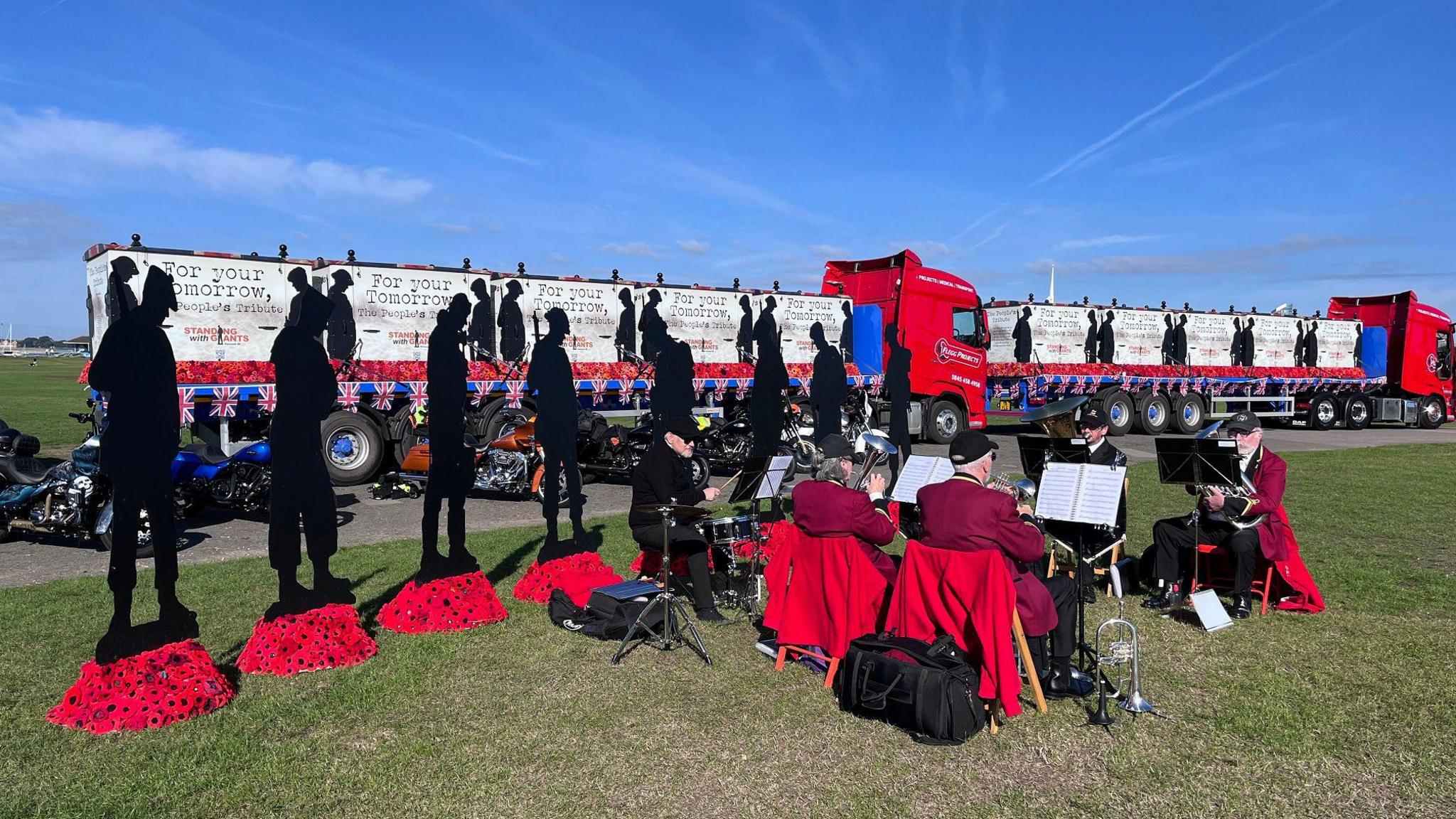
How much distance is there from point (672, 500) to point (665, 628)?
3.67ft

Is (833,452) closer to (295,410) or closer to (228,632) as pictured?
(295,410)

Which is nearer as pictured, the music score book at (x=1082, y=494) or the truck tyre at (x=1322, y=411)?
the music score book at (x=1082, y=494)

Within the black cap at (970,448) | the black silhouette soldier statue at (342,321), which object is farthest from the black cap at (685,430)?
the black silhouette soldier statue at (342,321)

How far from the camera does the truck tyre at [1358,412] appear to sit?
2809 cm

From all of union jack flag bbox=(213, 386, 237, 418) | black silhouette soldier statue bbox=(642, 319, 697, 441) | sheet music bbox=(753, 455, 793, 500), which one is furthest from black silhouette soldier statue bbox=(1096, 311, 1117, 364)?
union jack flag bbox=(213, 386, 237, 418)

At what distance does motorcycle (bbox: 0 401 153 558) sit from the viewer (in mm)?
8797

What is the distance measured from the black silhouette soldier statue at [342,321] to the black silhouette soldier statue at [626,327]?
15.0ft

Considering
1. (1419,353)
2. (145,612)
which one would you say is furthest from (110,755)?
(1419,353)

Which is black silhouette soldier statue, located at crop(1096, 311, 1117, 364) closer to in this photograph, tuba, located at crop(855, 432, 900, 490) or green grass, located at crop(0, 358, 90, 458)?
tuba, located at crop(855, 432, 900, 490)

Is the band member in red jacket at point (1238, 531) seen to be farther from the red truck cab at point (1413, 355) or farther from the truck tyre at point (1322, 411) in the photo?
the red truck cab at point (1413, 355)

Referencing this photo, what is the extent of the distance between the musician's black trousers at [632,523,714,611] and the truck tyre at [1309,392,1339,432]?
27.5 m

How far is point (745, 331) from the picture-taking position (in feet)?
59.6

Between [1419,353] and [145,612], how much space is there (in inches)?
1333

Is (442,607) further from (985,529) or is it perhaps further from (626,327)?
(626,327)
